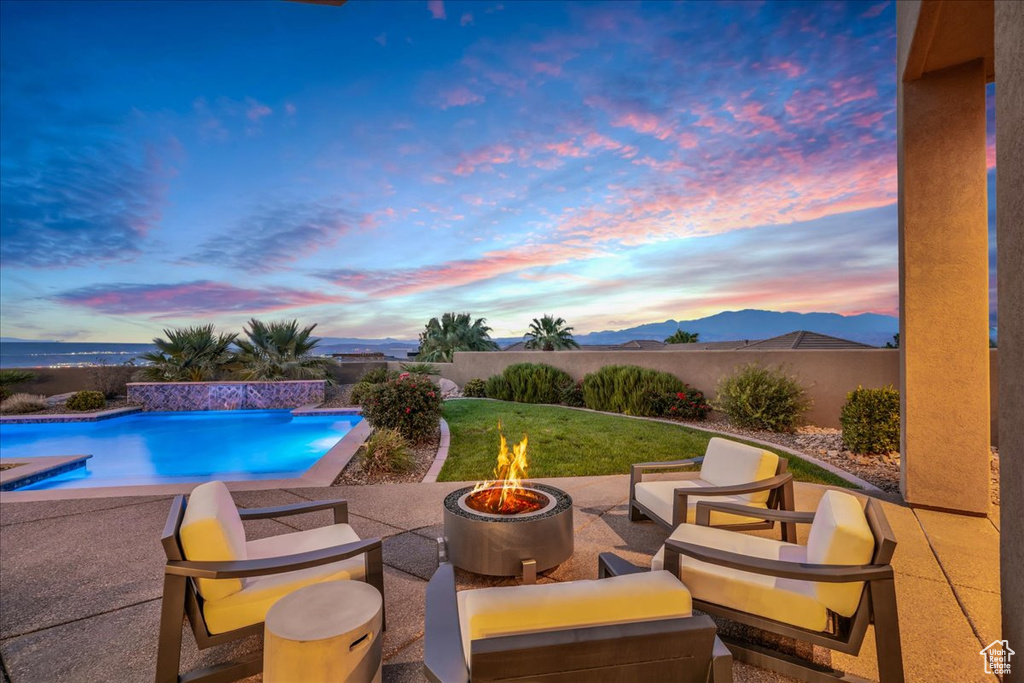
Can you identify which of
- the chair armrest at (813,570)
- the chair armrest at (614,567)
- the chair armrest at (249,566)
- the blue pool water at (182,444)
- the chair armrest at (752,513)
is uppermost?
the chair armrest at (813,570)

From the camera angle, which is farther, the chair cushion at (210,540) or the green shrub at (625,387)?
the green shrub at (625,387)

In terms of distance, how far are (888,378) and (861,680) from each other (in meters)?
8.20

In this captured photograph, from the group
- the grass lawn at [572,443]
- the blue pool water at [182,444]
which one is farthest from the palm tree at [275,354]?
the grass lawn at [572,443]

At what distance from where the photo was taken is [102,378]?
15305 mm

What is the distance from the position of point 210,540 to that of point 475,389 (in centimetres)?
1318

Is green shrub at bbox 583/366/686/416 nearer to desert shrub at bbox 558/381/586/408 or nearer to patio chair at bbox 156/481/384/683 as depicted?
desert shrub at bbox 558/381/586/408

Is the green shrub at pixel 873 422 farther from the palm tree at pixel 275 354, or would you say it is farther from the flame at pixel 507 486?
the palm tree at pixel 275 354

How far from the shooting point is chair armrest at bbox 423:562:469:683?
55.3 inches

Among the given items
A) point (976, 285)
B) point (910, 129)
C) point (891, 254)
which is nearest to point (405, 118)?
point (910, 129)

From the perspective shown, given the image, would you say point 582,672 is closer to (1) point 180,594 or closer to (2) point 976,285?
(1) point 180,594

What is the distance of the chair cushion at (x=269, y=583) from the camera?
2176mm

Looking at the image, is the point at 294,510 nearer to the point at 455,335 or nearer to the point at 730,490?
the point at 730,490

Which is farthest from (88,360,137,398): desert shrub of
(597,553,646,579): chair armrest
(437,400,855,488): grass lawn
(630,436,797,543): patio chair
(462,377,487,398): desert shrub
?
(597,553,646,579): chair armrest

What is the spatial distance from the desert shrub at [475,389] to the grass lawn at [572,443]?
157 inches
